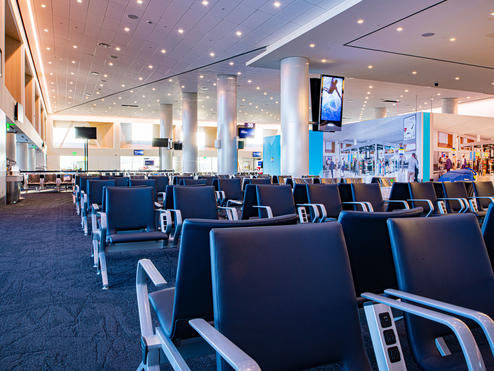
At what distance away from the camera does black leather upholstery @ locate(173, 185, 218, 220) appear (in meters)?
3.87

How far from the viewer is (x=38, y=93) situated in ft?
67.4

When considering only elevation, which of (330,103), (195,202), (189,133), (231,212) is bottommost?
(231,212)

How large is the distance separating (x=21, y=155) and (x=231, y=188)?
19531 mm

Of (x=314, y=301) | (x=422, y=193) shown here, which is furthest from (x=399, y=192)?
(x=314, y=301)

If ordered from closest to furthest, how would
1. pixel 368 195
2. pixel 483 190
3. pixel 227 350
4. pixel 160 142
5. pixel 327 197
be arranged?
1. pixel 227 350
2. pixel 327 197
3. pixel 368 195
4. pixel 483 190
5. pixel 160 142

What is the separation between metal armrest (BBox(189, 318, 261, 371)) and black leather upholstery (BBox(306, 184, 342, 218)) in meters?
3.67

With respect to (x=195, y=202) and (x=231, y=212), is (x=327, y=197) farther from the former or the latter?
(x=195, y=202)

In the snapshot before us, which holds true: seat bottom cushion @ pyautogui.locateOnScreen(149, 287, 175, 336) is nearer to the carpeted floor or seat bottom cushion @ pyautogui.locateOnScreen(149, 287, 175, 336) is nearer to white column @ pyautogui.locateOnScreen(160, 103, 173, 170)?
the carpeted floor

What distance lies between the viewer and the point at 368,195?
4.77 metres

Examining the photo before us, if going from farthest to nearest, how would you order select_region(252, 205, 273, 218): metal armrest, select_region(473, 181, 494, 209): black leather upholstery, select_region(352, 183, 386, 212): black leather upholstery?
select_region(473, 181, 494, 209): black leather upholstery < select_region(352, 183, 386, 212): black leather upholstery < select_region(252, 205, 273, 218): metal armrest

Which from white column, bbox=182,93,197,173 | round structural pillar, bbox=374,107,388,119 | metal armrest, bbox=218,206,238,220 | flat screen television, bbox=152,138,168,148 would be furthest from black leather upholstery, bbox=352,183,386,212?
round structural pillar, bbox=374,107,388,119

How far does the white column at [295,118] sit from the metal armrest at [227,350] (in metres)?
10.6

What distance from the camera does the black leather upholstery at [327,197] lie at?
4.59 meters

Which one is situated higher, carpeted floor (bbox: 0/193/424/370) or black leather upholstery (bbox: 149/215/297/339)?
black leather upholstery (bbox: 149/215/297/339)
